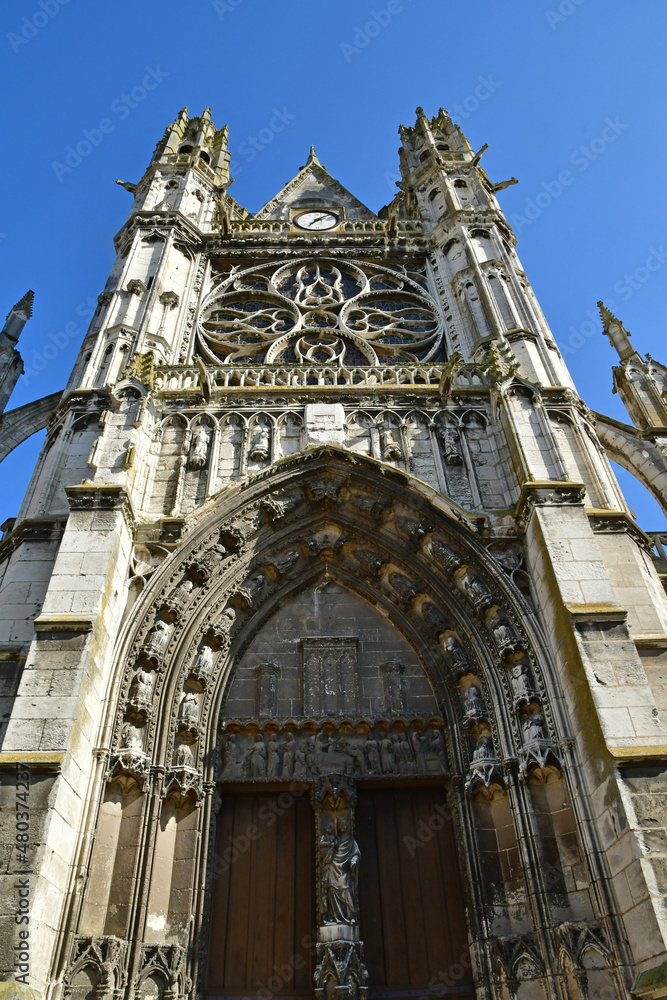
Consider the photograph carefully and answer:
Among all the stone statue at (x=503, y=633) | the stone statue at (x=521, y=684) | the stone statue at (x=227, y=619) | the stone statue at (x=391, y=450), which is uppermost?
the stone statue at (x=391, y=450)

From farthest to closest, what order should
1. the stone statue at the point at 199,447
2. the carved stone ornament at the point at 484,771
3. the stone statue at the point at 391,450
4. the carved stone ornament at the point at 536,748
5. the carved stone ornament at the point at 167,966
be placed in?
the stone statue at the point at 391,450 → the stone statue at the point at 199,447 → the carved stone ornament at the point at 484,771 → the carved stone ornament at the point at 536,748 → the carved stone ornament at the point at 167,966

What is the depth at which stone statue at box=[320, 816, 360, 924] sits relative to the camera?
7.18 m

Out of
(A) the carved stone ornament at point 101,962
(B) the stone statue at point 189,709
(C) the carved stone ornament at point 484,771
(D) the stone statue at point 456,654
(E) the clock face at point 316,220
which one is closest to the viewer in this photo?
(A) the carved stone ornament at point 101,962

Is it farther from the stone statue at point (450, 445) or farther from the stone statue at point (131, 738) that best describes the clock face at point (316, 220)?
the stone statue at point (131, 738)

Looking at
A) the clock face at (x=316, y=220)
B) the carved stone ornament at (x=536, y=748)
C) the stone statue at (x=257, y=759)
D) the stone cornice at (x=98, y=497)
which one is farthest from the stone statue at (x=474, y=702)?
the clock face at (x=316, y=220)

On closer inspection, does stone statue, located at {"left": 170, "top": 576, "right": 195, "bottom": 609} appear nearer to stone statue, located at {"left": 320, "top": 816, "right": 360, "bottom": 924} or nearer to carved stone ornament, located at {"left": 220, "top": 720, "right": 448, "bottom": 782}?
carved stone ornament, located at {"left": 220, "top": 720, "right": 448, "bottom": 782}

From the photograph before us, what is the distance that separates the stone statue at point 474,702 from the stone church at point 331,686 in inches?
2.2

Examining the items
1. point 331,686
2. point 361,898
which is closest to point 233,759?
point 331,686

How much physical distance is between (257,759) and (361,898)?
181 cm

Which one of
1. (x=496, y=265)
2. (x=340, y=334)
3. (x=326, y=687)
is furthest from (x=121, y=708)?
(x=496, y=265)

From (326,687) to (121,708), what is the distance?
2455 mm

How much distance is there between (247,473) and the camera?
10070mm

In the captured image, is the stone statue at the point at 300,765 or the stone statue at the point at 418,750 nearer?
the stone statue at the point at 300,765

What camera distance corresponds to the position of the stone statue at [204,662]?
8445mm
